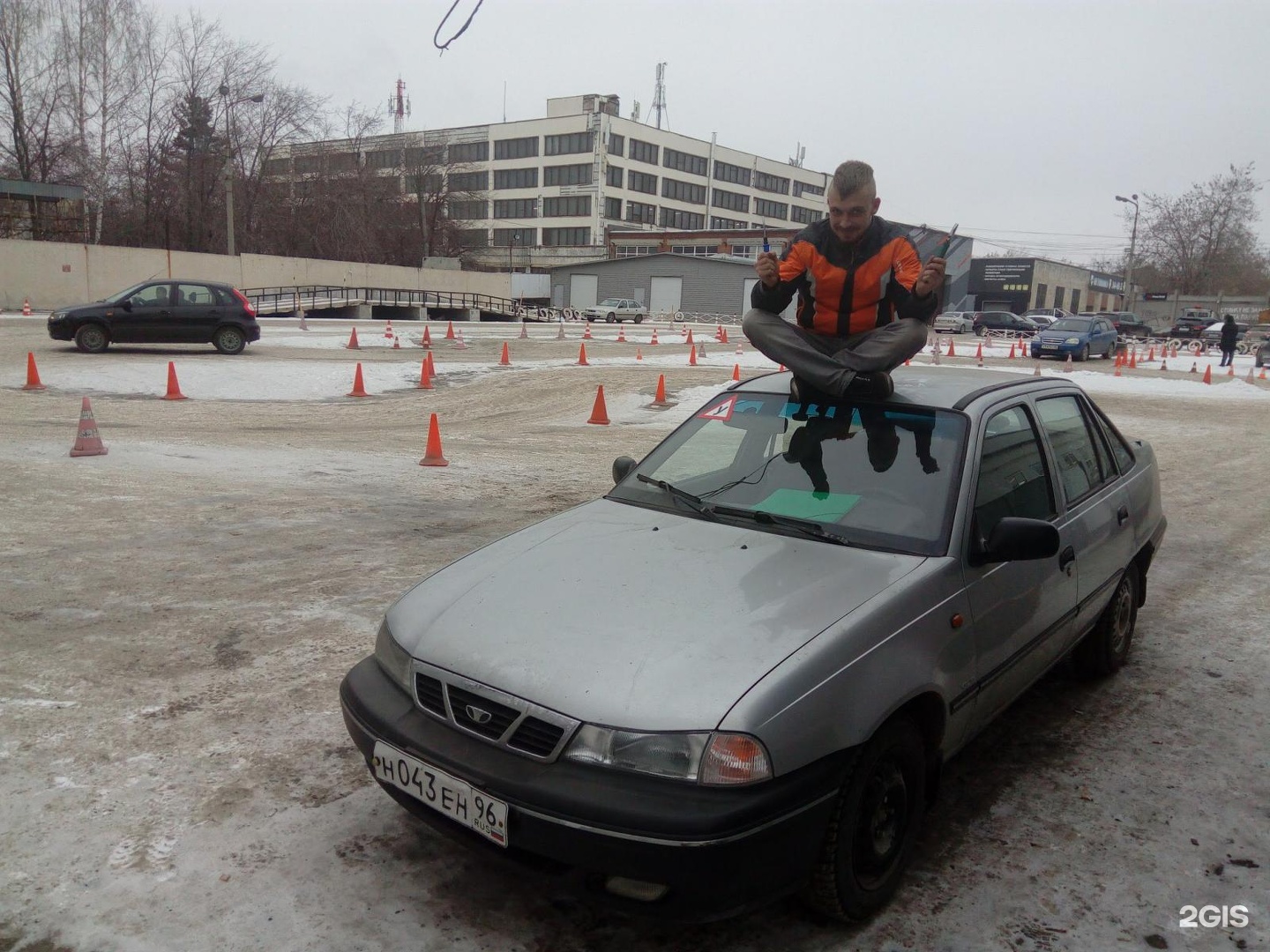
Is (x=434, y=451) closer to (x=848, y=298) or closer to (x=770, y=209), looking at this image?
(x=848, y=298)

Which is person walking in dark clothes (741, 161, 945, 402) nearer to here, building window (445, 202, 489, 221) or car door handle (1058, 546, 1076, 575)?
Answer: car door handle (1058, 546, 1076, 575)

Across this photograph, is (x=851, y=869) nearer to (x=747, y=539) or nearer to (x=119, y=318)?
(x=747, y=539)

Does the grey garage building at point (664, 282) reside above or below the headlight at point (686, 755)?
above

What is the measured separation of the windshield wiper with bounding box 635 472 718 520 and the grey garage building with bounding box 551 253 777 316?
58.3 m

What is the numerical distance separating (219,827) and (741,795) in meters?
1.86

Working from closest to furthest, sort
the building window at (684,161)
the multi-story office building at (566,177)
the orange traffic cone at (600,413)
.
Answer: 1. the orange traffic cone at (600,413)
2. the multi-story office building at (566,177)
3. the building window at (684,161)

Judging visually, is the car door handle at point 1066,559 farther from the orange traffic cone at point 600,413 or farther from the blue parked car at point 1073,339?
the blue parked car at point 1073,339

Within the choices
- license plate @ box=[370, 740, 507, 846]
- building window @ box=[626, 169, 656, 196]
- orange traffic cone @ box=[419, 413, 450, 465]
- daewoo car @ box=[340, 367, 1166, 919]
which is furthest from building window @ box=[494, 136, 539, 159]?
license plate @ box=[370, 740, 507, 846]

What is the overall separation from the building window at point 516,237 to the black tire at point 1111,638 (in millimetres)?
86710

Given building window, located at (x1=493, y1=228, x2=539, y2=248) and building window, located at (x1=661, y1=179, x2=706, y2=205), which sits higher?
building window, located at (x1=661, y1=179, x2=706, y2=205)

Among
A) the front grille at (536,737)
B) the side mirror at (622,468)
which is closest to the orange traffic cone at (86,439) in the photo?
the side mirror at (622,468)

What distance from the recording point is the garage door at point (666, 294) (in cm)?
6612

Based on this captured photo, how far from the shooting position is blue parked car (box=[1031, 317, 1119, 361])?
1217 inches

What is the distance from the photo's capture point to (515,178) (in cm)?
8962
